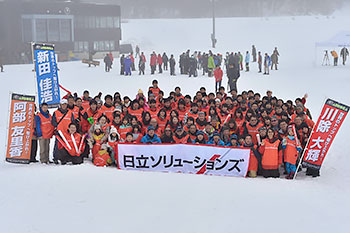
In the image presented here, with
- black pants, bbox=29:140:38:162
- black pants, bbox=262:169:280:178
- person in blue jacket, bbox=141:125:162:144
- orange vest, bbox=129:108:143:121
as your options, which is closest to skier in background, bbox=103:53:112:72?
orange vest, bbox=129:108:143:121

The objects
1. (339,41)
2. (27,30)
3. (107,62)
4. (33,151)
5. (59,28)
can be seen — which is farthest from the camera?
(59,28)

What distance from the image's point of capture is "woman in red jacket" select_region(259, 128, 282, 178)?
8.27m

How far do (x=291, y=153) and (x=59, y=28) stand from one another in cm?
3842

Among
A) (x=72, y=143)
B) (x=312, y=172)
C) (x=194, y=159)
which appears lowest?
(x=312, y=172)

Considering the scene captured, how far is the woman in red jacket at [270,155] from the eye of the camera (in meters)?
8.27

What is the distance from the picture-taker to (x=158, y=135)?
30.5 feet

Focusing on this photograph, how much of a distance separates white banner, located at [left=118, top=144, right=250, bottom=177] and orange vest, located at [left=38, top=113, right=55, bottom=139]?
198 cm

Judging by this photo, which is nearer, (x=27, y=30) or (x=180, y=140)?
(x=180, y=140)

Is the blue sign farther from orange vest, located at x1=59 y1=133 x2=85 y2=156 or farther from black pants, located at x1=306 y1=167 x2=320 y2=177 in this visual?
black pants, located at x1=306 y1=167 x2=320 y2=177

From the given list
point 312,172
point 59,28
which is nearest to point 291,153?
point 312,172

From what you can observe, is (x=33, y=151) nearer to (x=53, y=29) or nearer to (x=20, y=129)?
(x=20, y=129)

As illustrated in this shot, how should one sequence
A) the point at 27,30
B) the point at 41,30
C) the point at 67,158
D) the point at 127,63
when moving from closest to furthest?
the point at 67,158 < the point at 127,63 < the point at 27,30 < the point at 41,30

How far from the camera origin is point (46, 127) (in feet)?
30.1

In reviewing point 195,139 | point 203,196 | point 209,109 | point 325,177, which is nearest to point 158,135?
point 195,139
